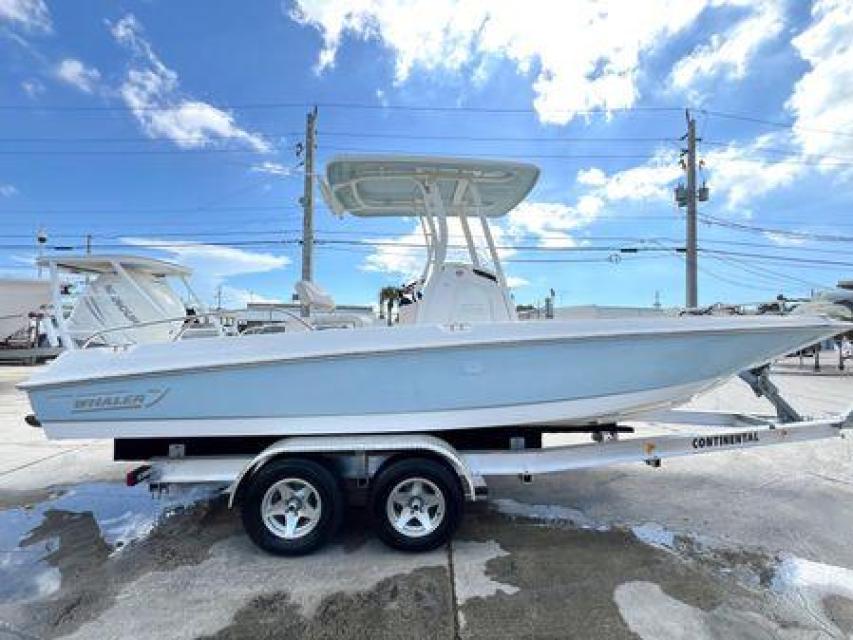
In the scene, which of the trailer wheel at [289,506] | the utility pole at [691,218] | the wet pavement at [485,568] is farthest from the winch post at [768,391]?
the utility pole at [691,218]

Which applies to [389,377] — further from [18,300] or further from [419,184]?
[18,300]

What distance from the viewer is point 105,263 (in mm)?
5656

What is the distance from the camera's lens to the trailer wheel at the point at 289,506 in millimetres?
4137

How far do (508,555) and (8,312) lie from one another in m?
20.4

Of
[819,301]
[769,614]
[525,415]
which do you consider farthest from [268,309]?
[819,301]

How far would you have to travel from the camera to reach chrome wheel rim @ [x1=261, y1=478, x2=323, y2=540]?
4.18 metres

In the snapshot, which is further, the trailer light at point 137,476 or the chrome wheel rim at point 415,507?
the trailer light at point 137,476

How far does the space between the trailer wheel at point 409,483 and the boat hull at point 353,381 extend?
0.28m

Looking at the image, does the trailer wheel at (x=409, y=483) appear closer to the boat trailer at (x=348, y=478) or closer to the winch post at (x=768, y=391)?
the boat trailer at (x=348, y=478)

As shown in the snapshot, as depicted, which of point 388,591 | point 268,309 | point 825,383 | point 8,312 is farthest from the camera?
point 8,312

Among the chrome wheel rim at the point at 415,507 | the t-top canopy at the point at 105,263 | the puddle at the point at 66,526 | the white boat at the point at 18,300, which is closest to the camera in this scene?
the puddle at the point at 66,526

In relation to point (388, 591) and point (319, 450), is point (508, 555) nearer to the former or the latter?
point (388, 591)

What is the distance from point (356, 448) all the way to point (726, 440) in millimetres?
2882

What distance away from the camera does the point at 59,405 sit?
4.18 metres
